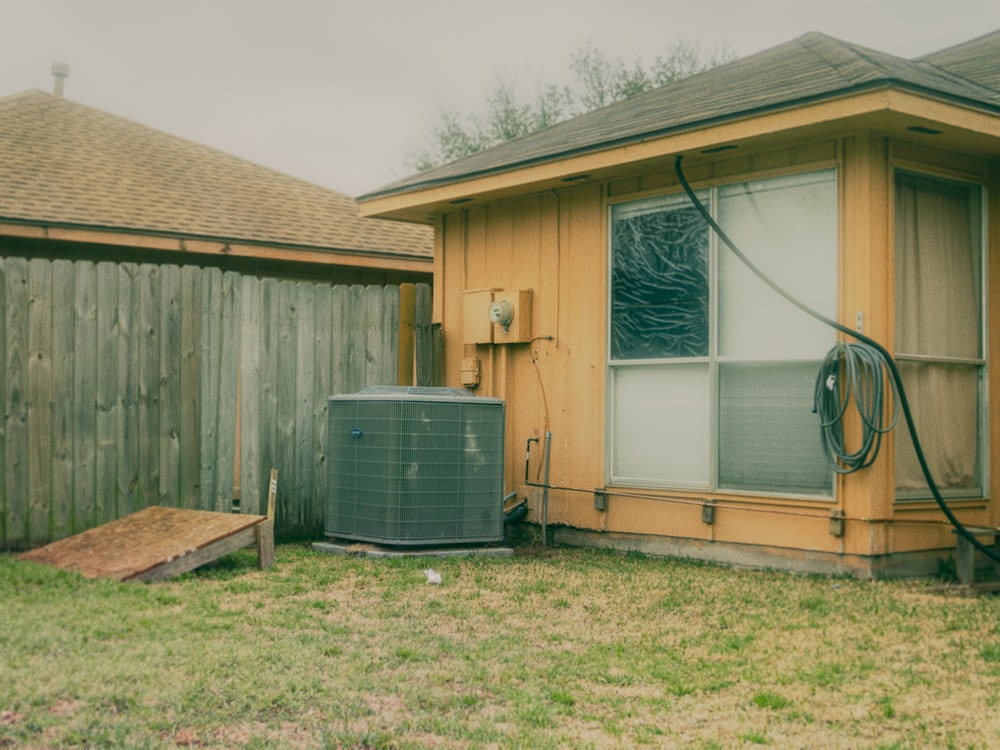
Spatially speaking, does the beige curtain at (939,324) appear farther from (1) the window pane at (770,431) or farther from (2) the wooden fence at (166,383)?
(2) the wooden fence at (166,383)

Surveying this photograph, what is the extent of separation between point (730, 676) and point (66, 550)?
13.5 ft

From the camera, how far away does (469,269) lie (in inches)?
355

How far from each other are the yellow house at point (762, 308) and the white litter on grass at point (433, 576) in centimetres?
169

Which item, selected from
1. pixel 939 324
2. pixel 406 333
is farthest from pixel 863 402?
pixel 406 333

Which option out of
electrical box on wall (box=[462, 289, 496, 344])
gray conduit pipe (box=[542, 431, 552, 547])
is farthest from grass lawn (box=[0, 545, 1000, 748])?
electrical box on wall (box=[462, 289, 496, 344])

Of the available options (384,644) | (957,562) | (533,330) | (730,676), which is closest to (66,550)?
(384,644)

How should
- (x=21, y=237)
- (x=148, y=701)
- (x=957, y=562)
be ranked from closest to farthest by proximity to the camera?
(x=148, y=701) < (x=957, y=562) < (x=21, y=237)

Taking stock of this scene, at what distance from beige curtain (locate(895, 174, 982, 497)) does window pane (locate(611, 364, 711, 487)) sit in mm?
1236

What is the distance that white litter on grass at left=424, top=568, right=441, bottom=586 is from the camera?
20.6 feet

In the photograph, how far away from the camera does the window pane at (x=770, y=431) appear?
6.62 metres

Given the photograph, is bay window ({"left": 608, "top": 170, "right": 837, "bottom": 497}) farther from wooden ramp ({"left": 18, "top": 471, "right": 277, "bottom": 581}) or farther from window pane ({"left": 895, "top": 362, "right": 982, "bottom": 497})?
wooden ramp ({"left": 18, "top": 471, "right": 277, "bottom": 581})

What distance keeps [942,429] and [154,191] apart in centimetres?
806

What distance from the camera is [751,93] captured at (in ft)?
22.7

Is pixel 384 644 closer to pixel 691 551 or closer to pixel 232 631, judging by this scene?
pixel 232 631
